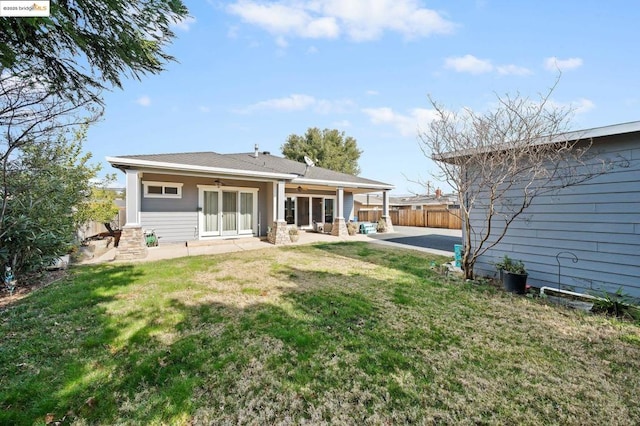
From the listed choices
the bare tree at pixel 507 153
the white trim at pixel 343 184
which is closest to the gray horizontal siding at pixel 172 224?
the white trim at pixel 343 184

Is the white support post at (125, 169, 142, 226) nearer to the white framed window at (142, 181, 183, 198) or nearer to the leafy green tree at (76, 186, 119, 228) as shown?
the white framed window at (142, 181, 183, 198)

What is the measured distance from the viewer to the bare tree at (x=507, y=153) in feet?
15.6

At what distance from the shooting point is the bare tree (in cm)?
477

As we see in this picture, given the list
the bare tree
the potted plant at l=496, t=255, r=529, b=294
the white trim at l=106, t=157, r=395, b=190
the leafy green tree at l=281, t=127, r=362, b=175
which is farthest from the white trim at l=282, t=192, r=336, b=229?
the leafy green tree at l=281, t=127, r=362, b=175

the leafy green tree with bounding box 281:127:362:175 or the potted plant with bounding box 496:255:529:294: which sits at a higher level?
the leafy green tree with bounding box 281:127:362:175

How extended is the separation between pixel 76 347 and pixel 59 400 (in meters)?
0.98

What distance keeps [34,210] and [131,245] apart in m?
2.74

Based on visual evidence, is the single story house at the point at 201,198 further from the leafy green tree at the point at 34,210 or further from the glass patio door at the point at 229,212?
the leafy green tree at the point at 34,210

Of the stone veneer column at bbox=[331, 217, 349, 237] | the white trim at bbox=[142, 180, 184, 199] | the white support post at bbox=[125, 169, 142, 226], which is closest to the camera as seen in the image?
the white support post at bbox=[125, 169, 142, 226]

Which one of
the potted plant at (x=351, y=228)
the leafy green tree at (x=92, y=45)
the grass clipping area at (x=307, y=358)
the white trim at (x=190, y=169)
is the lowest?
the grass clipping area at (x=307, y=358)

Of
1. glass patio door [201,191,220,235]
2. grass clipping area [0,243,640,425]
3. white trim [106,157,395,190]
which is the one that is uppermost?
white trim [106,157,395,190]

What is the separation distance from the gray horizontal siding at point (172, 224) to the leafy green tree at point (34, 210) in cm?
347

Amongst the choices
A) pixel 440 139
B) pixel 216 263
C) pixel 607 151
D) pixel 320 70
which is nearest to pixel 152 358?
pixel 216 263

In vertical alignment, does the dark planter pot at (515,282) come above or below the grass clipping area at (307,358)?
above
